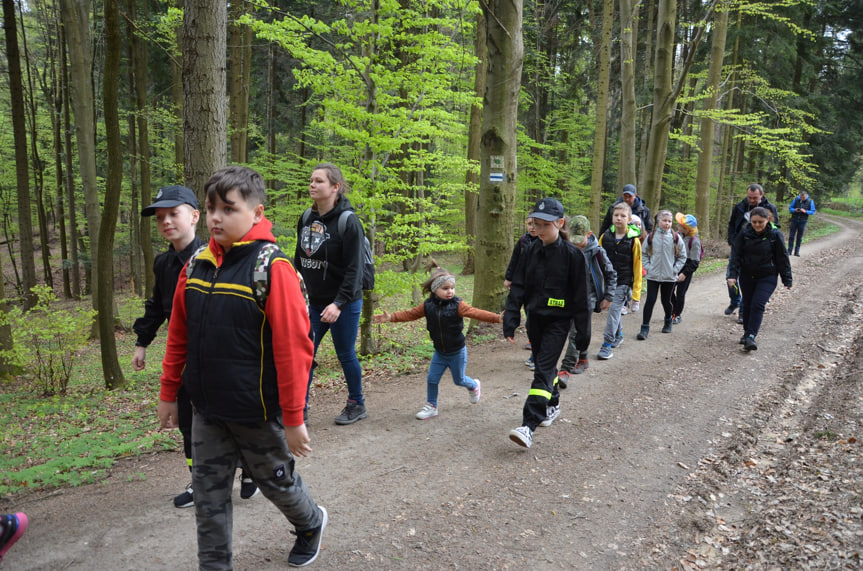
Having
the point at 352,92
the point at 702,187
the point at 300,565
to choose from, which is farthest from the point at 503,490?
the point at 702,187

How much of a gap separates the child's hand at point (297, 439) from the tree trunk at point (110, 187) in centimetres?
609

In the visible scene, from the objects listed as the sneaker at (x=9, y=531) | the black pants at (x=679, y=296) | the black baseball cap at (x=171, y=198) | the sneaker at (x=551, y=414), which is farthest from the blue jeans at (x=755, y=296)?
the sneaker at (x=9, y=531)

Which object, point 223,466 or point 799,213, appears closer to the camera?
point 223,466

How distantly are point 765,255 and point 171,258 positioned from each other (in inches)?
328

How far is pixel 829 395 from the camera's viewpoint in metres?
6.22

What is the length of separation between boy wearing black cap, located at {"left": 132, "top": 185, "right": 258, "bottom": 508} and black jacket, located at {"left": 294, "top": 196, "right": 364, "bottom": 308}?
4.51ft

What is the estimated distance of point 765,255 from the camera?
796 cm

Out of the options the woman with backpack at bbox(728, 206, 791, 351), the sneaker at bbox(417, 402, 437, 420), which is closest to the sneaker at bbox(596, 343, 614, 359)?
the woman with backpack at bbox(728, 206, 791, 351)

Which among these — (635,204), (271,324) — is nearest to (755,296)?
(635,204)

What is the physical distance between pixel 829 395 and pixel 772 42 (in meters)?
22.1

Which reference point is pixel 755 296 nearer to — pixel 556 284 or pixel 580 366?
pixel 580 366

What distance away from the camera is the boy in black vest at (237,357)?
249 cm

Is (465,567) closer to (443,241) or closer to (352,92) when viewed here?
(352,92)

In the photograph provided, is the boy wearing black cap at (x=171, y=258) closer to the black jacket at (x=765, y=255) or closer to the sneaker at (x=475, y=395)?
the sneaker at (x=475, y=395)
